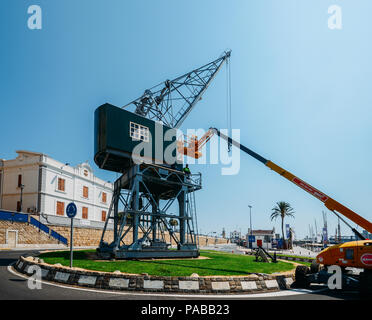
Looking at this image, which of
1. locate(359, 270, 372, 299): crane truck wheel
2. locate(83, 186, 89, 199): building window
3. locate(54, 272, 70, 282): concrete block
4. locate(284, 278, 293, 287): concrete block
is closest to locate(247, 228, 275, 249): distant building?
locate(284, 278, 293, 287): concrete block

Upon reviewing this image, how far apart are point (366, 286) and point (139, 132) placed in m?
18.1

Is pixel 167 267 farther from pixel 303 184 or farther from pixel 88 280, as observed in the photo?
pixel 303 184

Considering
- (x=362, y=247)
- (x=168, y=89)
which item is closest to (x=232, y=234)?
(x=168, y=89)

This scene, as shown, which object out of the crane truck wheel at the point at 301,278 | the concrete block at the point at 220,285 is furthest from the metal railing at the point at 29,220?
the crane truck wheel at the point at 301,278

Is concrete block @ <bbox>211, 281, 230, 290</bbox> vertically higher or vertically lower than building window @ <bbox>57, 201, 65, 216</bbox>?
lower

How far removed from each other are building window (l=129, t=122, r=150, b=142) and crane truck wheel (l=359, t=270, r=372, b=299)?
692 inches

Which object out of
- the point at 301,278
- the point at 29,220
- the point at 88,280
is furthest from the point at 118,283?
the point at 29,220

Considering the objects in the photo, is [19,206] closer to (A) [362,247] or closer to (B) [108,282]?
(B) [108,282]

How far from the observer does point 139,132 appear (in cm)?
2441

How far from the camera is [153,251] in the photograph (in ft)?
69.7

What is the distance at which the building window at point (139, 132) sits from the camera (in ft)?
78.3

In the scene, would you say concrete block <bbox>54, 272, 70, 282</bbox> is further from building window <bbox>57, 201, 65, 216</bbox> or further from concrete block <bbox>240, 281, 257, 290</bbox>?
building window <bbox>57, 201, 65, 216</bbox>

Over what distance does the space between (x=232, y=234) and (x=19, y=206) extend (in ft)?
424

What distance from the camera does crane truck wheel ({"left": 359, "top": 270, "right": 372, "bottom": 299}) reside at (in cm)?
1066
